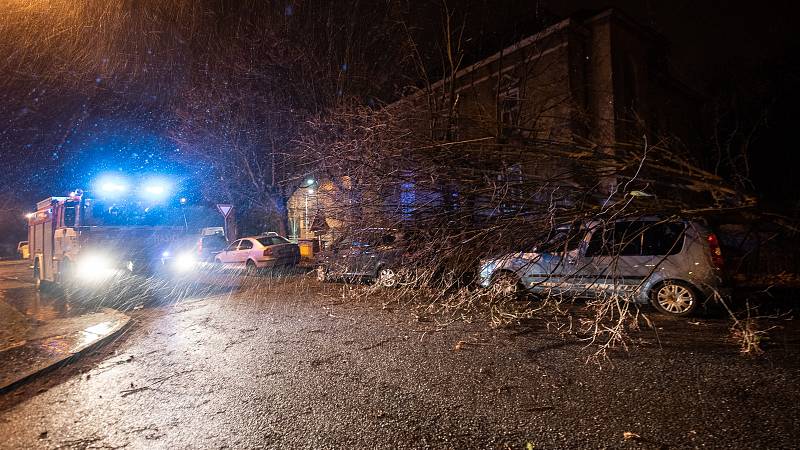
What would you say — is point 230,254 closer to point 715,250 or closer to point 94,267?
point 94,267

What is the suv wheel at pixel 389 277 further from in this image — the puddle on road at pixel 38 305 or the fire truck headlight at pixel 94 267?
the fire truck headlight at pixel 94 267

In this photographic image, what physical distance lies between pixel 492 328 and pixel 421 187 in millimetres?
2523

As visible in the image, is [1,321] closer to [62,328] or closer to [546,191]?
[62,328]

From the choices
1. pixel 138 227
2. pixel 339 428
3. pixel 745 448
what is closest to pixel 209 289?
pixel 138 227

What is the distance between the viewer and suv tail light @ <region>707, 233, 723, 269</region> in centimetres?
612

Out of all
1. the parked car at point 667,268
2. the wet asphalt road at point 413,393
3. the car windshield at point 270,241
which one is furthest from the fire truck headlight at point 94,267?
the parked car at point 667,268

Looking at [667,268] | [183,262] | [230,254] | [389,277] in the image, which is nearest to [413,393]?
[389,277]

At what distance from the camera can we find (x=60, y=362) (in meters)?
5.57

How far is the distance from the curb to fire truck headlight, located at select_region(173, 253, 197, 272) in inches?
284

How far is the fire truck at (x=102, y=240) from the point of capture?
37.5ft

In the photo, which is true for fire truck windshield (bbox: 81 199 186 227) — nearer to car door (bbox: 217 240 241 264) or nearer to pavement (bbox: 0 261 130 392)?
pavement (bbox: 0 261 130 392)

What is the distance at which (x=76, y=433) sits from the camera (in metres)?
3.58

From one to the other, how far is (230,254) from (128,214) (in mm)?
4252

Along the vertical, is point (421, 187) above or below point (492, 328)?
above
